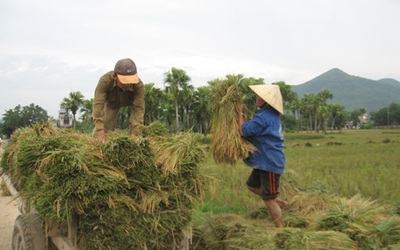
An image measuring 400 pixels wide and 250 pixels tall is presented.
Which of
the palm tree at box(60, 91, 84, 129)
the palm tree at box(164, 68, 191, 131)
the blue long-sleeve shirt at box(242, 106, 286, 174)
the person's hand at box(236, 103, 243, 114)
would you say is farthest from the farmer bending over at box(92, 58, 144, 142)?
the palm tree at box(60, 91, 84, 129)

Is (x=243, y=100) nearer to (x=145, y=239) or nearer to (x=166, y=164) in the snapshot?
(x=166, y=164)

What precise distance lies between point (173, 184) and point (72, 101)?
4326 cm

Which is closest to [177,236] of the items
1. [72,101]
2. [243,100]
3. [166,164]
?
[166,164]

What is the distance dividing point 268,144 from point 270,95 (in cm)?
49

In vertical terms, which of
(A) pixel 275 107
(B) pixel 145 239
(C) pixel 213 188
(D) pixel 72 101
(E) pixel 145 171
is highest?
(D) pixel 72 101

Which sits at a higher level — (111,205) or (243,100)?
(243,100)

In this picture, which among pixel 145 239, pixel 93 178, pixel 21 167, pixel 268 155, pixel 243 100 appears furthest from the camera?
pixel 243 100

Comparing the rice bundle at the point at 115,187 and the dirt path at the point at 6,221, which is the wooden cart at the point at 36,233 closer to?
the rice bundle at the point at 115,187

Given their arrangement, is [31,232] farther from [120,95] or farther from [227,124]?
[227,124]

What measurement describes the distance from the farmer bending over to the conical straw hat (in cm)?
122

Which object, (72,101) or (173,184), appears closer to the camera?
(173,184)

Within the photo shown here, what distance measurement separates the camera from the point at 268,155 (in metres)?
3.13

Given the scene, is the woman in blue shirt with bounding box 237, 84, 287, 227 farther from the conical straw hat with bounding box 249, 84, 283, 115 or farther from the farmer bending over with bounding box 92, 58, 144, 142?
the farmer bending over with bounding box 92, 58, 144, 142

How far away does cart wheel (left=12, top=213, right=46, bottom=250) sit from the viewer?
8.50 ft
